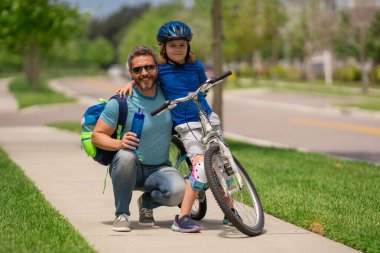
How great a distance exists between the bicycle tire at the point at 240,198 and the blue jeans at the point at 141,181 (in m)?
0.39

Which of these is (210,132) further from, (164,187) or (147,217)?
(147,217)

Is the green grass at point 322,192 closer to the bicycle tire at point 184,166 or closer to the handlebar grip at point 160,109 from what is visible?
the bicycle tire at point 184,166

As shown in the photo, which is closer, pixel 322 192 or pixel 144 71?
pixel 144 71

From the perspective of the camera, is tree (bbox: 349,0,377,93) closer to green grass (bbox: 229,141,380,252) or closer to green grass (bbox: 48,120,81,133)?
green grass (bbox: 48,120,81,133)

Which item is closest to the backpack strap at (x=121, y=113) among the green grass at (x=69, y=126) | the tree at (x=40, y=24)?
the green grass at (x=69, y=126)

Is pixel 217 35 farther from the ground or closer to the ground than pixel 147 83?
farther from the ground

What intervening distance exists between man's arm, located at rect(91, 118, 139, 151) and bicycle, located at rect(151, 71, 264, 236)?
294 mm

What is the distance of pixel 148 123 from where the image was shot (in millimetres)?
7785

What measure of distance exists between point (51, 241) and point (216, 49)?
34.7ft

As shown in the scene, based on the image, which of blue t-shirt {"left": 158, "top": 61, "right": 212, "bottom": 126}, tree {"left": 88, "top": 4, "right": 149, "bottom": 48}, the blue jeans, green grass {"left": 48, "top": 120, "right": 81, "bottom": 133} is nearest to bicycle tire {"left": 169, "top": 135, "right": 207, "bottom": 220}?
the blue jeans

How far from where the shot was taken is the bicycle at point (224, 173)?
7.36 metres

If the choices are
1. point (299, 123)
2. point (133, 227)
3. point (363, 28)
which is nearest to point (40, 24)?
point (363, 28)

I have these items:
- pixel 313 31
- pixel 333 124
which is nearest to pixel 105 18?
pixel 313 31

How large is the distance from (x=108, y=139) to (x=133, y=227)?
2.84ft
